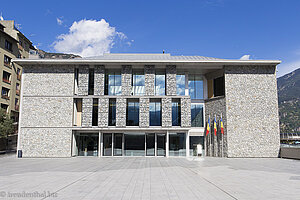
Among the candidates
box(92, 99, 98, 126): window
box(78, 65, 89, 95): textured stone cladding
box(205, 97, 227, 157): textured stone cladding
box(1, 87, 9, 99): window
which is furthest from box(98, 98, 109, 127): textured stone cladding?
box(1, 87, 9, 99): window

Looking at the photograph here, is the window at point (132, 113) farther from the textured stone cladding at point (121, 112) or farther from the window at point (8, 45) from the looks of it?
the window at point (8, 45)

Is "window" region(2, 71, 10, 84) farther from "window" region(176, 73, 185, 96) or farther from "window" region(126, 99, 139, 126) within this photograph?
"window" region(176, 73, 185, 96)

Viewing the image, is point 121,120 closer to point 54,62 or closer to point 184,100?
point 184,100

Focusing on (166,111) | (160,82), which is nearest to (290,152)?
(166,111)

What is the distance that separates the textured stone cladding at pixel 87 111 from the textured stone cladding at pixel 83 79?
3.26 feet

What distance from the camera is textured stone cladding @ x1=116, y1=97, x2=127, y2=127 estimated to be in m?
27.5

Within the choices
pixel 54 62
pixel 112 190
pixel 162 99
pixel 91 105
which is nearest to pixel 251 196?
pixel 112 190

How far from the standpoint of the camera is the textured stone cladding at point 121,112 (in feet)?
90.4

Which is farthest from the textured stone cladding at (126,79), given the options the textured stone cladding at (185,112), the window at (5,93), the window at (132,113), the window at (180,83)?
the window at (5,93)

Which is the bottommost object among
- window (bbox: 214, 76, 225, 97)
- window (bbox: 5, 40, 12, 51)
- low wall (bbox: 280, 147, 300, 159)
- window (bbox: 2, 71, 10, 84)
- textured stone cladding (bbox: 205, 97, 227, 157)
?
low wall (bbox: 280, 147, 300, 159)

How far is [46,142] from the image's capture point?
2708cm

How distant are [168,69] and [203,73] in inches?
194

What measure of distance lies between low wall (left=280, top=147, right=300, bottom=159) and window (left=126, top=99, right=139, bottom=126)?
1578 cm

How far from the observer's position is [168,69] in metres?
28.7
